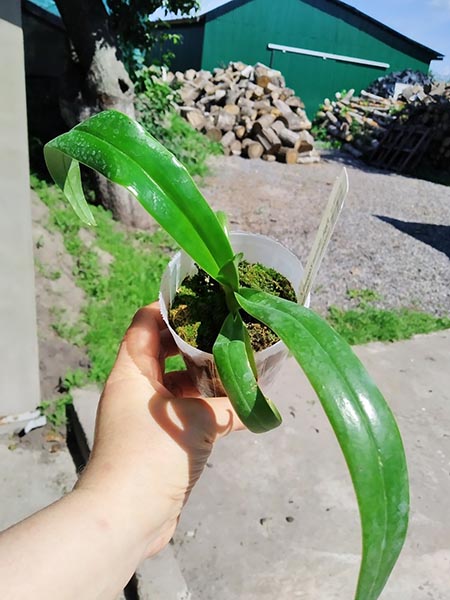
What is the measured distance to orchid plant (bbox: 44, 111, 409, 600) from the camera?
2.03ft

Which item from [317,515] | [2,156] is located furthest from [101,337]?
[317,515]

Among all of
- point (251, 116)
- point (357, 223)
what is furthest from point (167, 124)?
point (357, 223)

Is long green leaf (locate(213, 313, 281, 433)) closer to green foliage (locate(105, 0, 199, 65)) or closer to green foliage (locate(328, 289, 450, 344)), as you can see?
green foliage (locate(328, 289, 450, 344))

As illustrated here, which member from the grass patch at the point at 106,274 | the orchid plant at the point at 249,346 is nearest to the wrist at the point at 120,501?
the orchid plant at the point at 249,346

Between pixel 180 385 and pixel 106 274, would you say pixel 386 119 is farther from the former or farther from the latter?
pixel 180 385

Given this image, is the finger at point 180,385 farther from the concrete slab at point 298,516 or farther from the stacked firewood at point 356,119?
the stacked firewood at point 356,119

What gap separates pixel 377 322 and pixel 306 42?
415 inches

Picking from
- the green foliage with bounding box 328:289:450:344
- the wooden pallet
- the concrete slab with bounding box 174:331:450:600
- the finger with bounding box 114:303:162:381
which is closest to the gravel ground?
the green foliage with bounding box 328:289:450:344

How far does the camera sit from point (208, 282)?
1.06 m

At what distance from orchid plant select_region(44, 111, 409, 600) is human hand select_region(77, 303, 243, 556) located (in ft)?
0.61

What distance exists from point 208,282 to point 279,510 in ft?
4.50

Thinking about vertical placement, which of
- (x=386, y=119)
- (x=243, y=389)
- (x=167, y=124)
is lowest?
(x=167, y=124)

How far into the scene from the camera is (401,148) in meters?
9.01

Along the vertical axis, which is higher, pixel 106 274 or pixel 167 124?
pixel 167 124
